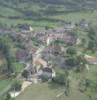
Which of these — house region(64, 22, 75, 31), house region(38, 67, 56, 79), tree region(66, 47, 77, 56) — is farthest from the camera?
house region(64, 22, 75, 31)

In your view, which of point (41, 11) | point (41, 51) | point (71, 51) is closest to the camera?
point (71, 51)

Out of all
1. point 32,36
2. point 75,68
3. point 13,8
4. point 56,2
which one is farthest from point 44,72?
point 56,2

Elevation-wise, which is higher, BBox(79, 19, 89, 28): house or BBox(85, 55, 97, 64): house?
BBox(79, 19, 89, 28): house

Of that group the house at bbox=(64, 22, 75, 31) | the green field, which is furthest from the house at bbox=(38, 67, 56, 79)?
the house at bbox=(64, 22, 75, 31)

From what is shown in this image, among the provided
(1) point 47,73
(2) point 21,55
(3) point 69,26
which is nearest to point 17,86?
(1) point 47,73

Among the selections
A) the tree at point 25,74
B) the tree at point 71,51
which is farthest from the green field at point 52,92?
the tree at point 71,51

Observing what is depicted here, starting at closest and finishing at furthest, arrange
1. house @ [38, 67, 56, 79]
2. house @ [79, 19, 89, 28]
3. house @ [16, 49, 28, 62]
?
house @ [38, 67, 56, 79] < house @ [16, 49, 28, 62] < house @ [79, 19, 89, 28]

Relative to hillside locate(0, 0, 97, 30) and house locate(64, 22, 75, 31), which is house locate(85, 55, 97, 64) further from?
hillside locate(0, 0, 97, 30)

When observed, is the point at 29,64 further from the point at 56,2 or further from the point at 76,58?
the point at 56,2

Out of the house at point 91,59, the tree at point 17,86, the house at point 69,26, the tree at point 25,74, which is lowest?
the tree at point 17,86

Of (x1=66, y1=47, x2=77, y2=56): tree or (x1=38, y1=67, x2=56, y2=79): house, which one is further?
(x1=66, y1=47, x2=77, y2=56): tree

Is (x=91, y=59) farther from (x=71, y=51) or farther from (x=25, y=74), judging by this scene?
(x=25, y=74)

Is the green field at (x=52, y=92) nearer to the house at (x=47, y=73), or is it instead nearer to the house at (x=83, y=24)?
the house at (x=47, y=73)
